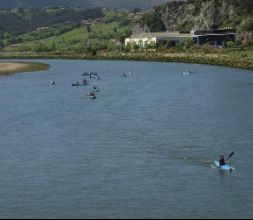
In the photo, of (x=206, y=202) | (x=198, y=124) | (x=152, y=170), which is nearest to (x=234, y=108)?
(x=198, y=124)

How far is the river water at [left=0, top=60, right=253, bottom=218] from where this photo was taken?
4741cm

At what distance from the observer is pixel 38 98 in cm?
10538

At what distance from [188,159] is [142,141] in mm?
8721

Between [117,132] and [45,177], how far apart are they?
61.9 ft

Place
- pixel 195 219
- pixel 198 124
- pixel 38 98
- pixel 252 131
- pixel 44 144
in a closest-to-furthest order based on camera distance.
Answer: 1. pixel 195 219
2. pixel 44 144
3. pixel 252 131
4. pixel 198 124
5. pixel 38 98

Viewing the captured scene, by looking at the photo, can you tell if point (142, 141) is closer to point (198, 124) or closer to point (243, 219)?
point (198, 124)

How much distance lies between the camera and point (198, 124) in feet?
249

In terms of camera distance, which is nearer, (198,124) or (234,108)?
(198,124)

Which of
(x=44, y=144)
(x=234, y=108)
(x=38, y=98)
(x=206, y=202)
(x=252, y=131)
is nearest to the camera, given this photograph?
(x=206, y=202)

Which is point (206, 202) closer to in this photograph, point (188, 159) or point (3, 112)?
point (188, 159)

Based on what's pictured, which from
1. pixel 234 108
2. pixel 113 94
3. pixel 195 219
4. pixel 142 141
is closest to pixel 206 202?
pixel 195 219

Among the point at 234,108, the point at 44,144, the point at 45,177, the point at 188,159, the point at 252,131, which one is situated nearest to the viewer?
the point at 45,177

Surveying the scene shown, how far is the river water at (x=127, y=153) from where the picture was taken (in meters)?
47.4

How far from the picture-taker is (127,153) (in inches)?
2427
